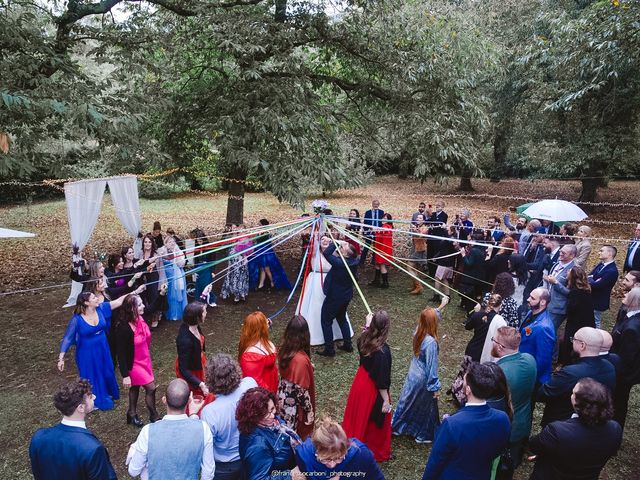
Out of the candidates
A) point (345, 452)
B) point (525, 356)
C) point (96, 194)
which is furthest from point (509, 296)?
point (96, 194)

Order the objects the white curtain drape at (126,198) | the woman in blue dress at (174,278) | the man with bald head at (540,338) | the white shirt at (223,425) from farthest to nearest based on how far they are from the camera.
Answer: the white curtain drape at (126,198), the woman in blue dress at (174,278), the man with bald head at (540,338), the white shirt at (223,425)

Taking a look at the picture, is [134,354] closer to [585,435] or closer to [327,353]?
[327,353]

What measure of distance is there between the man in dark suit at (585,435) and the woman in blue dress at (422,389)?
5.04ft

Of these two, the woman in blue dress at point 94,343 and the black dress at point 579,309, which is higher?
the black dress at point 579,309

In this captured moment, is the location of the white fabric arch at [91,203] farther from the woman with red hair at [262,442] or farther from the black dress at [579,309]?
the black dress at [579,309]

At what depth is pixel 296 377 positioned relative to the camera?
159 inches

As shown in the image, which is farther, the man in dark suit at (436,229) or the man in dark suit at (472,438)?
the man in dark suit at (436,229)

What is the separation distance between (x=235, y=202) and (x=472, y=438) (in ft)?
30.4

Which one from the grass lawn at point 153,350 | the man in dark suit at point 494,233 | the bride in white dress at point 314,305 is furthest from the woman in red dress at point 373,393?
the man in dark suit at point 494,233

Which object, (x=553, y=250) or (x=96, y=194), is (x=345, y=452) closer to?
(x=553, y=250)

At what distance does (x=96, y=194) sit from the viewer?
8.30 metres

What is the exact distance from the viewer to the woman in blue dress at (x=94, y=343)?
4988 mm

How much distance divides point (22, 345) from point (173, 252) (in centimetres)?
270

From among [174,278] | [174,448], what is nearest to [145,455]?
[174,448]
